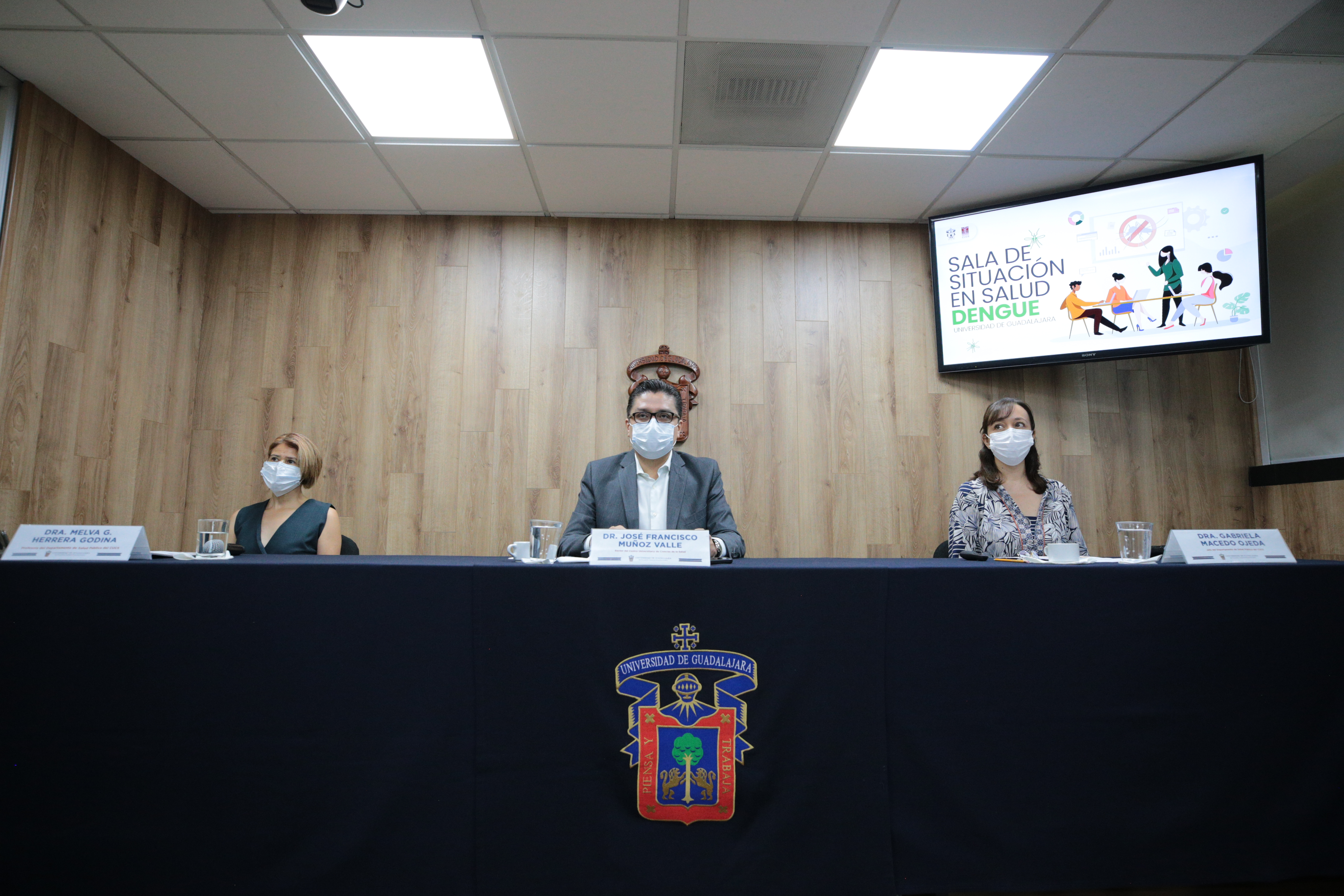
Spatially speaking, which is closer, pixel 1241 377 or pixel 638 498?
pixel 638 498

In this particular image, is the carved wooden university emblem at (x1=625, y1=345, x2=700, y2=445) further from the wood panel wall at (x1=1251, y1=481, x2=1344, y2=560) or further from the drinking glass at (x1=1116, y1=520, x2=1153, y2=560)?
the wood panel wall at (x1=1251, y1=481, x2=1344, y2=560)

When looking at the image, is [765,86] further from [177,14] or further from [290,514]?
[290,514]

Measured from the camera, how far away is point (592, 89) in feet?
8.63

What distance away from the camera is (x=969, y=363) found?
11.5ft

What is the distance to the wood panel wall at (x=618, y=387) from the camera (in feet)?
11.6

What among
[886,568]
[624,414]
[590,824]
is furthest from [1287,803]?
[624,414]

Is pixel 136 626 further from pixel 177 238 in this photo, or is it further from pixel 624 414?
pixel 177 238

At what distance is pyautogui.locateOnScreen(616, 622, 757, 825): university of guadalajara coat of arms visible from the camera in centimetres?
126

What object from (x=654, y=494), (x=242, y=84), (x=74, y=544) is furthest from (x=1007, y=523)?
(x=242, y=84)

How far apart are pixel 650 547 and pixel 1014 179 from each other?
3.07 meters

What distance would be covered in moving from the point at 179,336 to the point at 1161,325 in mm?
5096

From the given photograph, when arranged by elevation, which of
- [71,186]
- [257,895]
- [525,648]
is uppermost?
[71,186]

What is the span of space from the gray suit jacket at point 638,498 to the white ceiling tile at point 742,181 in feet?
5.11

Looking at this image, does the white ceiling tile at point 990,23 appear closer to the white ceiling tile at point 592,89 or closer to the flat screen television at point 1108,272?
the white ceiling tile at point 592,89
